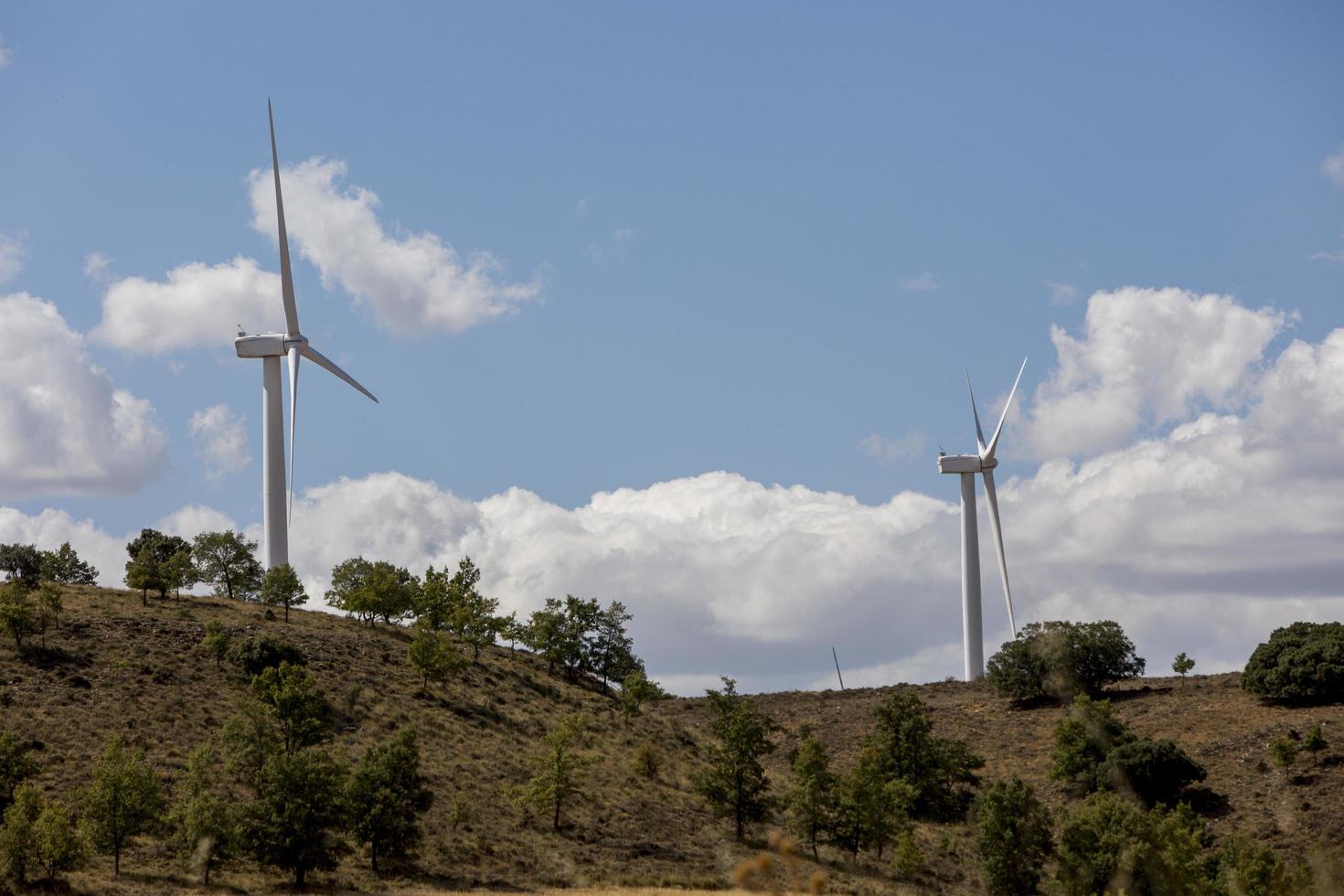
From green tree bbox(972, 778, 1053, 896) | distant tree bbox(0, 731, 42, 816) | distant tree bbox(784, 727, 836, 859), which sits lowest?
green tree bbox(972, 778, 1053, 896)

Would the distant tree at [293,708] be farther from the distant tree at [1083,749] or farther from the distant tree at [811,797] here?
the distant tree at [1083,749]

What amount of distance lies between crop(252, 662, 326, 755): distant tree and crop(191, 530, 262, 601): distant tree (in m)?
47.7

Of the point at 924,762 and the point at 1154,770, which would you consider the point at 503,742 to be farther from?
the point at 1154,770

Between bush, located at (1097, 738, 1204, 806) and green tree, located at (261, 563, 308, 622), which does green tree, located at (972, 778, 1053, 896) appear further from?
green tree, located at (261, 563, 308, 622)

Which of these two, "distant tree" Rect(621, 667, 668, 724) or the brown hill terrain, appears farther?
"distant tree" Rect(621, 667, 668, 724)

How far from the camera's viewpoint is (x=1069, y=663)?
118 meters

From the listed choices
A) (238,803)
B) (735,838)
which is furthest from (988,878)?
(238,803)

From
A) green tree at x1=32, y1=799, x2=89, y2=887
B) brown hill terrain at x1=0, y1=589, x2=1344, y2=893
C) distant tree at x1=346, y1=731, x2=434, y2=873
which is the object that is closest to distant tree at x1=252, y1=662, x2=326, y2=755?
brown hill terrain at x1=0, y1=589, x2=1344, y2=893

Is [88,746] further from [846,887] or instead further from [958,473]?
[958,473]

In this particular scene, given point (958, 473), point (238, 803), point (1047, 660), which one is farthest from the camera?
point (958, 473)

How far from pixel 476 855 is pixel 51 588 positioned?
1680 inches

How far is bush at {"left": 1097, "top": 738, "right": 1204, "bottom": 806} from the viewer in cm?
9012

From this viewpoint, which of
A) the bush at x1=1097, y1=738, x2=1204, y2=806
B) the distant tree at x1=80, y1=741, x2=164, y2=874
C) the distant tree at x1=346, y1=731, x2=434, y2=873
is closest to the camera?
the distant tree at x1=80, y1=741, x2=164, y2=874

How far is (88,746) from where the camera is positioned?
79875 mm
